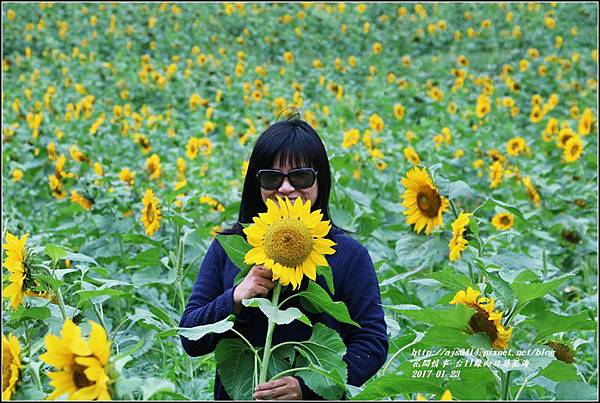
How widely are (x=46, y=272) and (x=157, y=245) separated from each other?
1.04 m

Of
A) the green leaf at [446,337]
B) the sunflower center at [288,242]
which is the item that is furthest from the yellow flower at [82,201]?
the green leaf at [446,337]

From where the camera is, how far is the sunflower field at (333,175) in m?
1.40

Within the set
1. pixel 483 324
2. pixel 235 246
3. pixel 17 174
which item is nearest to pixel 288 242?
pixel 235 246

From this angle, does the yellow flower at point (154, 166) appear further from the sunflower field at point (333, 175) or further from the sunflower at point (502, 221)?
the sunflower at point (502, 221)

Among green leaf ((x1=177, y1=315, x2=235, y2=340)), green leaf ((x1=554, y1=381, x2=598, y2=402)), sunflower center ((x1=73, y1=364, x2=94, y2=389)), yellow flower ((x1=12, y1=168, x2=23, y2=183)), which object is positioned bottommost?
yellow flower ((x1=12, y1=168, x2=23, y2=183))

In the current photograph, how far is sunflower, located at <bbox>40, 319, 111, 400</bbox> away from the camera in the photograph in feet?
3.25

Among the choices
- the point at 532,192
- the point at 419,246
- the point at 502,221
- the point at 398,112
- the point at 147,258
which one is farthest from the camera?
the point at 398,112

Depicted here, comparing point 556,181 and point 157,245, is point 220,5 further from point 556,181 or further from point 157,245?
point 157,245

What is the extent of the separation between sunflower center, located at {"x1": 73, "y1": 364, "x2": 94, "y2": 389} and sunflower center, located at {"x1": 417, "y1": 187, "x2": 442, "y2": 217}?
134 cm

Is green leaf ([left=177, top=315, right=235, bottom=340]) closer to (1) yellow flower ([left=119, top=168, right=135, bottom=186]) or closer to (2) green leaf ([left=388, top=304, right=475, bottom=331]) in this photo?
(2) green leaf ([left=388, top=304, right=475, bottom=331])

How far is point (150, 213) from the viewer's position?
271 cm

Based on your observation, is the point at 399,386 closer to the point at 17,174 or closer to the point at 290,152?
the point at 290,152

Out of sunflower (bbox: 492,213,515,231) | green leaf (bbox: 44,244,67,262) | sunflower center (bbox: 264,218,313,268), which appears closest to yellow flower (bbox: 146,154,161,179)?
sunflower (bbox: 492,213,515,231)

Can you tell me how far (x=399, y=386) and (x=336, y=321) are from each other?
0.32 meters
